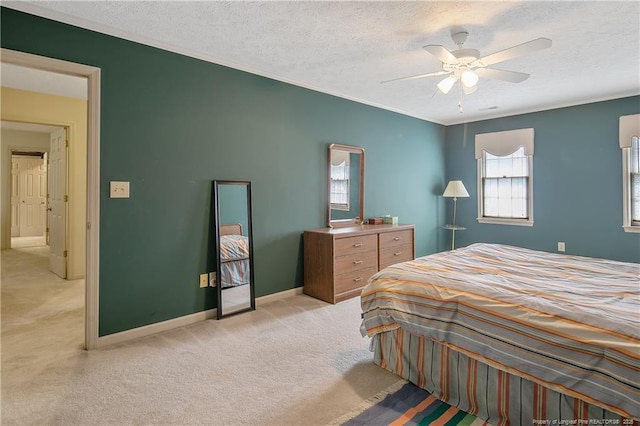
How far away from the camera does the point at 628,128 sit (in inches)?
169

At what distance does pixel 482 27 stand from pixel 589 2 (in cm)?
64

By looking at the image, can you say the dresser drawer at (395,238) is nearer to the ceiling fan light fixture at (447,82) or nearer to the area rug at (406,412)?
the ceiling fan light fixture at (447,82)

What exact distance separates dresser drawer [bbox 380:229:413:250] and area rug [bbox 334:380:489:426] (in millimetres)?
2297

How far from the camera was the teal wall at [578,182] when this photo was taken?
443 centimetres

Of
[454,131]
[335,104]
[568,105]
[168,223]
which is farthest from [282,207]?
[568,105]

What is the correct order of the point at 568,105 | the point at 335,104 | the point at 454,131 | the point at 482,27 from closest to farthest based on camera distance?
1. the point at 482,27
2. the point at 335,104
3. the point at 568,105
4. the point at 454,131

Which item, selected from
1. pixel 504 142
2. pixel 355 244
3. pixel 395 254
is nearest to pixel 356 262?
pixel 355 244

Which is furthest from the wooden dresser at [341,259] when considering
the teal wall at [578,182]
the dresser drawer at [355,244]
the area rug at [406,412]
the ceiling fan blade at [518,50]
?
the teal wall at [578,182]

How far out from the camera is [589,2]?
2.26 m

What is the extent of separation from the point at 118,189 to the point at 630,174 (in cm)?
584

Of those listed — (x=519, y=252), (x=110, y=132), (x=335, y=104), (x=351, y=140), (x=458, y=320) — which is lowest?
(x=458, y=320)

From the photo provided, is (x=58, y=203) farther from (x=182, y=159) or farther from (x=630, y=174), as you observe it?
(x=630, y=174)

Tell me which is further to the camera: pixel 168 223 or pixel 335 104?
pixel 335 104

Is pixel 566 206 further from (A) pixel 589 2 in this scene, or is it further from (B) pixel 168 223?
(B) pixel 168 223
